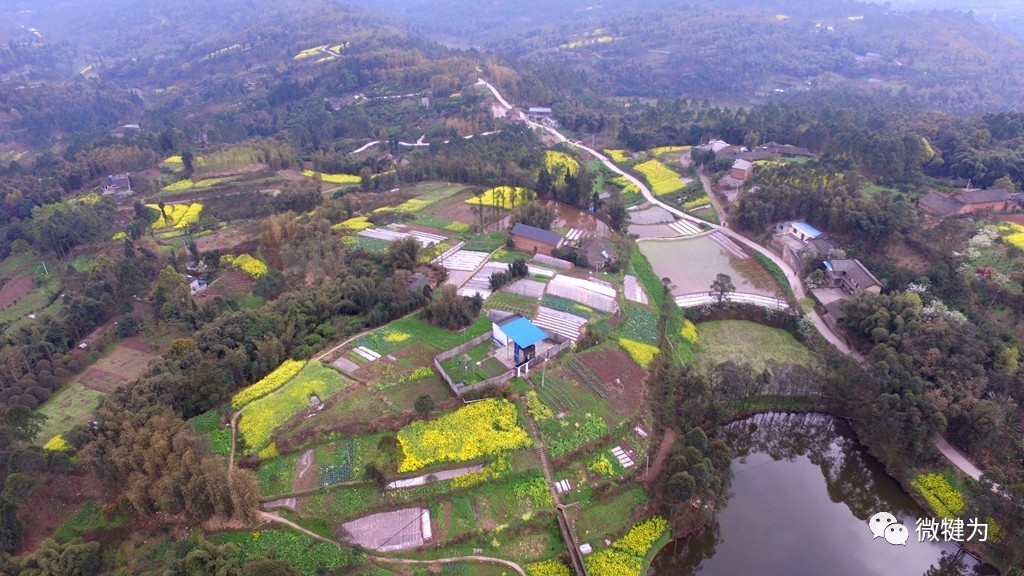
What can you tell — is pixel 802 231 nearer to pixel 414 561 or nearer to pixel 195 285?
pixel 414 561

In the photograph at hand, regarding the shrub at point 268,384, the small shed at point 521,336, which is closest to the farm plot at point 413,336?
the small shed at point 521,336

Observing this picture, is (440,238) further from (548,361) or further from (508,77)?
(508,77)

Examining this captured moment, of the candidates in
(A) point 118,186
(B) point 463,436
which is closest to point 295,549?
(B) point 463,436

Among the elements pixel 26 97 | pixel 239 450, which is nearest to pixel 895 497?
pixel 239 450

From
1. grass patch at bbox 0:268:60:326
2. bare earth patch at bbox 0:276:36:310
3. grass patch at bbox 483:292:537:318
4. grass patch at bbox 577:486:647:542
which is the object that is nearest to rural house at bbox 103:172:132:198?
bare earth patch at bbox 0:276:36:310

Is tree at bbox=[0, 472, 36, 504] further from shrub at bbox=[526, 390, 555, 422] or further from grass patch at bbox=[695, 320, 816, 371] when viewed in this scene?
grass patch at bbox=[695, 320, 816, 371]

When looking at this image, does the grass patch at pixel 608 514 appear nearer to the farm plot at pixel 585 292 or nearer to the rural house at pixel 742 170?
the farm plot at pixel 585 292

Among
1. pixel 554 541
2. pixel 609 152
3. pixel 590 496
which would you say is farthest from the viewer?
pixel 609 152
